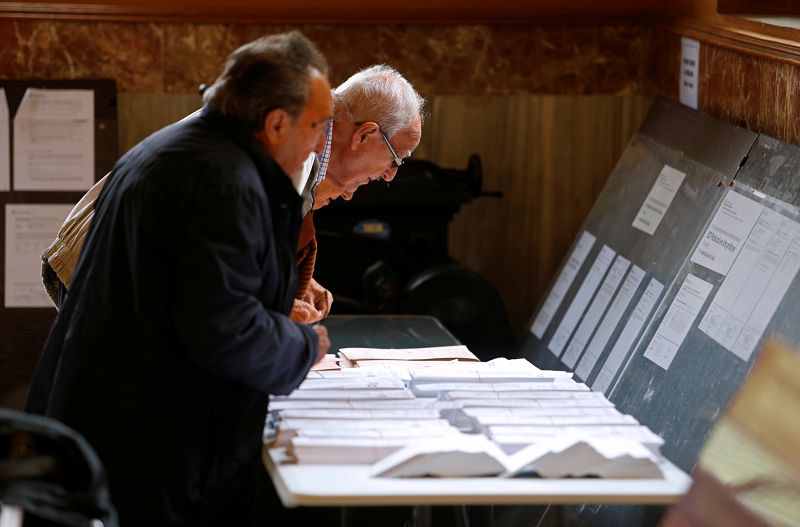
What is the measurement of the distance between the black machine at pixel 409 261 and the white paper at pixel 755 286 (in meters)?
1.46

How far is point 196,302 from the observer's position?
90.7 inches

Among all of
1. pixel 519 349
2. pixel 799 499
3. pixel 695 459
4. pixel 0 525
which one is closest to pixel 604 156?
pixel 519 349

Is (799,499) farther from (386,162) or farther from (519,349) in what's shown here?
(519,349)

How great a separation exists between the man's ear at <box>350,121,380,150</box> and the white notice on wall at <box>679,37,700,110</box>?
1912 mm

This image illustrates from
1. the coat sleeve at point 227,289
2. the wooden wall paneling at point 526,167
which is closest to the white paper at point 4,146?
the wooden wall paneling at point 526,167

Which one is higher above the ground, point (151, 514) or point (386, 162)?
point (386, 162)

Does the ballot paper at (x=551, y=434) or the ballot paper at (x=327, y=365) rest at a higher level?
the ballot paper at (x=551, y=434)

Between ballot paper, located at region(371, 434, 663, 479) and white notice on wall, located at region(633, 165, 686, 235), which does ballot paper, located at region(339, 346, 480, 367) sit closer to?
ballot paper, located at region(371, 434, 663, 479)

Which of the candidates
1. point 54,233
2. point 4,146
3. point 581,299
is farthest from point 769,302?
point 4,146

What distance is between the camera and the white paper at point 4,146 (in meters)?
5.28

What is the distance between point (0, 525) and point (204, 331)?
529 mm

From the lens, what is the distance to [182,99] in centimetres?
542

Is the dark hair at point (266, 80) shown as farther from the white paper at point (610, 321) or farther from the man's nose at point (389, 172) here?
the white paper at point (610, 321)

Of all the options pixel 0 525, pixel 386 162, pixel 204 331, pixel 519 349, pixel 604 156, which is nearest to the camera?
pixel 0 525
